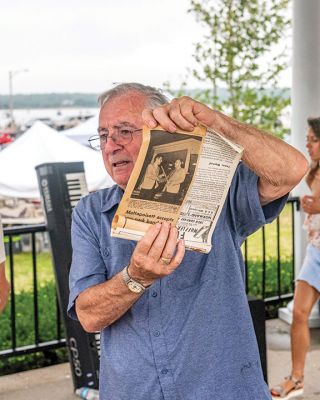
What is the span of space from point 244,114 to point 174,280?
9.68m

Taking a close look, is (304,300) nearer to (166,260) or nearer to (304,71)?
(304,71)

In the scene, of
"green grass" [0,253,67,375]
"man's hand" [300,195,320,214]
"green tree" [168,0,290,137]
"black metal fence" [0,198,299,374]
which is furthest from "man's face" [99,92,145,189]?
"green tree" [168,0,290,137]

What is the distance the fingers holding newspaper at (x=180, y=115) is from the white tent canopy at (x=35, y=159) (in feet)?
35.9

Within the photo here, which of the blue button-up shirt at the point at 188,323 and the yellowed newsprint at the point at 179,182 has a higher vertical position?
the yellowed newsprint at the point at 179,182

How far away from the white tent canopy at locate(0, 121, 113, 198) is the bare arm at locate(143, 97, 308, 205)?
10.8m

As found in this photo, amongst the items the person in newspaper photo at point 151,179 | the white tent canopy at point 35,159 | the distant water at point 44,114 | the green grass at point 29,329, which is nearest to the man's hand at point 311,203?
the green grass at point 29,329

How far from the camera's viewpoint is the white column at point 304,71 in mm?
5426

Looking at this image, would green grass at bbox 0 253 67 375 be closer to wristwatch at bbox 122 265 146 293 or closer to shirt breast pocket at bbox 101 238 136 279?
shirt breast pocket at bbox 101 238 136 279

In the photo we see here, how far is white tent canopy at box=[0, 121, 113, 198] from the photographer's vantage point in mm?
12445

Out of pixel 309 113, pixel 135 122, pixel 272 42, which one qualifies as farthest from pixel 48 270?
pixel 135 122

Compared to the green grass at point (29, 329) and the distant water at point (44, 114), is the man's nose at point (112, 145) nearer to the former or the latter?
the green grass at point (29, 329)

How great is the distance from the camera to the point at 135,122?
188 centimetres

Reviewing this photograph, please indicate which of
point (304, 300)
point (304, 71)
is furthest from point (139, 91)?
point (304, 71)

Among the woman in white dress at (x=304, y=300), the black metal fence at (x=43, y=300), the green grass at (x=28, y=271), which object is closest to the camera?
the woman in white dress at (x=304, y=300)
